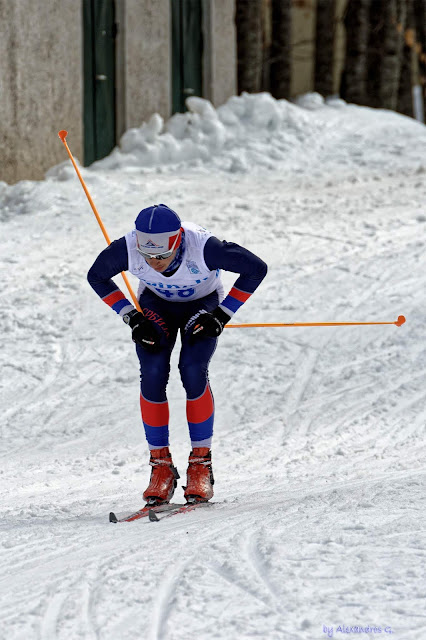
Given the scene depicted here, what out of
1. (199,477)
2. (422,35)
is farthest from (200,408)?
(422,35)

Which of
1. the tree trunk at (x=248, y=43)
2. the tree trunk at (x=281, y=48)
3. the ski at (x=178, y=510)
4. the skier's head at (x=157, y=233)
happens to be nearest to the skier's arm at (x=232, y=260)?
the skier's head at (x=157, y=233)

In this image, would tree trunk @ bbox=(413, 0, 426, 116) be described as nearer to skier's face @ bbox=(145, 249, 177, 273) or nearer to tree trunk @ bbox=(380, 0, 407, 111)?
tree trunk @ bbox=(380, 0, 407, 111)

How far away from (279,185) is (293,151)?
65.5 inches

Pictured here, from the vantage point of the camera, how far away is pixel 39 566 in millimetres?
4105

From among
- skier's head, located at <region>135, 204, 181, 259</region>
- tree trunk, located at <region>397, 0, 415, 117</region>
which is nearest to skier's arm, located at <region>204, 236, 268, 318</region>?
skier's head, located at <region>135, 204, 181, 259</region>

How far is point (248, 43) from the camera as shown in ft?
56.7

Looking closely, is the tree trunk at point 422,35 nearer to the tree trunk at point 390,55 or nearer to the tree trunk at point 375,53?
the tree trunk at point 390,55

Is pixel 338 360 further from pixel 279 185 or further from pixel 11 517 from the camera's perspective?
pixel 279 185

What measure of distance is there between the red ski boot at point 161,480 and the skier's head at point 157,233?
1215mm

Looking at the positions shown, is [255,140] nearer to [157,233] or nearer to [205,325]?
[205,325]

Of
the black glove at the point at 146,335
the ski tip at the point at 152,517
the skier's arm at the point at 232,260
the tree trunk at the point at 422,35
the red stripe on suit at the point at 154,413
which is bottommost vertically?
the ski tip at the point at 152,517

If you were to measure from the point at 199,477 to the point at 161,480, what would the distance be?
8.8 inches

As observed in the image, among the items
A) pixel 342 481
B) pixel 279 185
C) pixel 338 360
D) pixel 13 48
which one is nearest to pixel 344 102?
pixel 279 185

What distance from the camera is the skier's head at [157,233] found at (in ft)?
16.4
